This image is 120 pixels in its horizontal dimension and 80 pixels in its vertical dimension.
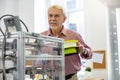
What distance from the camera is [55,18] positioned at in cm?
169

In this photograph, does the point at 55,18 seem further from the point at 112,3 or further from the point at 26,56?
the point at 112,3

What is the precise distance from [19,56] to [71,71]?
0.77 m

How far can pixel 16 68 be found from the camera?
105 centimetres

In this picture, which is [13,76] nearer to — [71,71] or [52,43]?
[52,43]

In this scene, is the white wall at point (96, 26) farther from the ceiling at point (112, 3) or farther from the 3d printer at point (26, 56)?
the 3d printer at point (26, 56)

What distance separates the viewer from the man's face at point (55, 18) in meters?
1.68

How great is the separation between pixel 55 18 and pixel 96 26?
101cm

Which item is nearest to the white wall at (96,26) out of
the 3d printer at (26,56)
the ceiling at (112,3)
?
the ceiling at (112,3)

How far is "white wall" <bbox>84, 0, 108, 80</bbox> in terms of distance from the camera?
8.20 ft

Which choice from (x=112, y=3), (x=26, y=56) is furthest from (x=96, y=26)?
(x=26, y=56)

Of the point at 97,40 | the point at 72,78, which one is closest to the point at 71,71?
the point at 72,78

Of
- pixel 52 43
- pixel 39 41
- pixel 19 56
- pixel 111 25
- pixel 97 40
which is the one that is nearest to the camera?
pixel 19 56

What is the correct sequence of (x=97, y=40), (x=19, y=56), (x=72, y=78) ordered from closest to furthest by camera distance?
(x=19, y=56) → (x=72, y=78) → (x=97, y=40)

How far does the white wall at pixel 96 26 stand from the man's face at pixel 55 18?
93 centimetres
